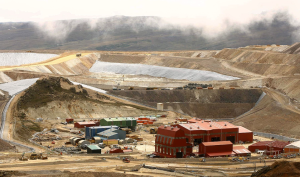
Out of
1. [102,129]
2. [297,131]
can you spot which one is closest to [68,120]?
[102,129]

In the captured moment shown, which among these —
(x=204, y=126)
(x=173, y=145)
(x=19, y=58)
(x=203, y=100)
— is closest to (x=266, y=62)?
(x=203, y=100)

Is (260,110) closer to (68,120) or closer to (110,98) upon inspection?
(110,98)

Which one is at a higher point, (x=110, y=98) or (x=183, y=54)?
(x=183, y=54)

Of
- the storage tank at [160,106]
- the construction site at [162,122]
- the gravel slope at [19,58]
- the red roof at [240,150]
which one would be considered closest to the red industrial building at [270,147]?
the construction site at [162,122]

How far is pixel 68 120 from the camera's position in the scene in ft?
250

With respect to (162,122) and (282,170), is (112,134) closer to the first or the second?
(162,122)

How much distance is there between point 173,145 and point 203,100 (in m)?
49.8

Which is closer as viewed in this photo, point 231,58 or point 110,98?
point 110,98

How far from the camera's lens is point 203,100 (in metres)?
101

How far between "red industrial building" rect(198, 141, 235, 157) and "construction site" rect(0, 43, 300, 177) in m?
0.11

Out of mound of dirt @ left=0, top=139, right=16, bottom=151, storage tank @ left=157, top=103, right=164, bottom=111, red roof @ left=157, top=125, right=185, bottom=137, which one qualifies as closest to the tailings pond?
storage tank @ left=157, top=103, right=164, bottom=111

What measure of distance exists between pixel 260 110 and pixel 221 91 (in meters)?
14.8

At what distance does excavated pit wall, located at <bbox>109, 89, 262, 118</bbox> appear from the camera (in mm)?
97750

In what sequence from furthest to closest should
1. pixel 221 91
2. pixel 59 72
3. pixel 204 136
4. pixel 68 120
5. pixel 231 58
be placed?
1. pixel 231 58
2. pixel 59 72
3. pixel 221 91
4. pixel 68 120
5. pixel 204 136
